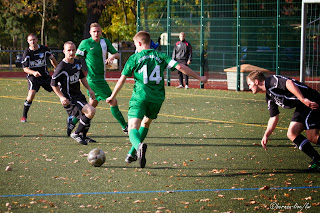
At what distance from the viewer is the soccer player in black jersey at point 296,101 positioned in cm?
688

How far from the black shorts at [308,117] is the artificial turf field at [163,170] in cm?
67

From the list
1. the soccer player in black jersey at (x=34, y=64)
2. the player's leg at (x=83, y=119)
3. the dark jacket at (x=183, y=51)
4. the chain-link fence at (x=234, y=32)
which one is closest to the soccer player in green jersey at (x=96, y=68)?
the player's leg at (x=83, y=119)

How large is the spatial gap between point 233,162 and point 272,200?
83.7 inches

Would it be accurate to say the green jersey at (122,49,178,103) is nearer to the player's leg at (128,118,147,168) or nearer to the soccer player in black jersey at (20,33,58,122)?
the player's leg at (128,118,147,168)

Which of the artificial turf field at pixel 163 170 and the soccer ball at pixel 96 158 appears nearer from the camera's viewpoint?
the artificial turf field at pixel 163 170

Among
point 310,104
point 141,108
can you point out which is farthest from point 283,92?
point 141,108

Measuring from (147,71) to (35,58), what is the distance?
19.7 ft

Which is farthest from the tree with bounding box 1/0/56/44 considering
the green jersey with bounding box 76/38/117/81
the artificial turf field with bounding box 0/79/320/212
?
the green jersey with bounding box 76/38/117/81

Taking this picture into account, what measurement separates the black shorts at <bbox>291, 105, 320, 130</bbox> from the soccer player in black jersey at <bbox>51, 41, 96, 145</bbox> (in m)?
3.71

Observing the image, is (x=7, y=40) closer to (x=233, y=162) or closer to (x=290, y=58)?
(x=290, y=58)

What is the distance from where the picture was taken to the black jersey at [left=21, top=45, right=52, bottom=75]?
12.7m

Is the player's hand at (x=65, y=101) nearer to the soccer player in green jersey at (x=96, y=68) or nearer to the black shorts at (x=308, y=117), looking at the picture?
the soccer player in green jersey at (x=96, y=68)

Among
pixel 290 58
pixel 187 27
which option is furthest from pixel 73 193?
pixel 187 27

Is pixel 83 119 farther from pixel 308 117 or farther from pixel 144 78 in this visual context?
pixel 308 117
